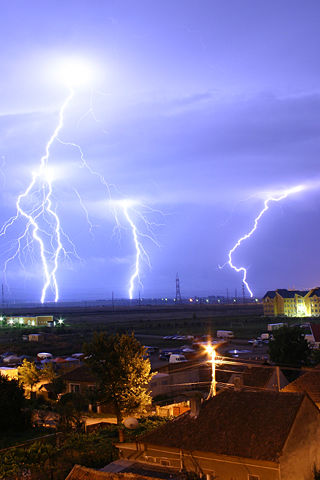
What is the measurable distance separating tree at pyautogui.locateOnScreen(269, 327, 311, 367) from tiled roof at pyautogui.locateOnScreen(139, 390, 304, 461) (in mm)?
13567

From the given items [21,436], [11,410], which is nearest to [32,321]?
[11,410]

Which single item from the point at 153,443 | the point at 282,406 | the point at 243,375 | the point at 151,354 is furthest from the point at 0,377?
the point at 151,354

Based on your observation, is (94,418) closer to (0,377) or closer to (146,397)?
(146,397)

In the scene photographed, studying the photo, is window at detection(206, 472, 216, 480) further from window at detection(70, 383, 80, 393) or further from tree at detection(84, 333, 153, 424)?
window at detection(70, 383, 80, 393)

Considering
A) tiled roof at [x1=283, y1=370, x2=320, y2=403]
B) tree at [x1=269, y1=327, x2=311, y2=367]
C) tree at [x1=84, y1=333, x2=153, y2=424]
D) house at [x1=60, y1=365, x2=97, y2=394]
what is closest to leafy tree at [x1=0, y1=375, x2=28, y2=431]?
tree at [x1=84, y1=333, x2=153, y2=424]

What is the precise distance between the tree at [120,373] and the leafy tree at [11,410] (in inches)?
134

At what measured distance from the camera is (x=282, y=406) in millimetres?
10945

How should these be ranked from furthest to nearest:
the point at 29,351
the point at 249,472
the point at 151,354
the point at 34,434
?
1. the point at 29,351
2. the point at 151,354
3. the point at 34,434
4. the point at 249,472

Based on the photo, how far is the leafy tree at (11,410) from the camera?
18609 mm

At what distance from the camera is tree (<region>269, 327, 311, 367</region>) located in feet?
80.9

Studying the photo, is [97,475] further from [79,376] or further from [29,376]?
[29,376]

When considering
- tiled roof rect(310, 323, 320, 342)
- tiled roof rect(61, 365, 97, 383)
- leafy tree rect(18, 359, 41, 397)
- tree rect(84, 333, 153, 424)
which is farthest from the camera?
tiled roof rect(310, 323, 320, 342)

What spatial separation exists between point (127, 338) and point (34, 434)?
15.1ft

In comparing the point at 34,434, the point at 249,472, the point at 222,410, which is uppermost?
the point at 222,410
